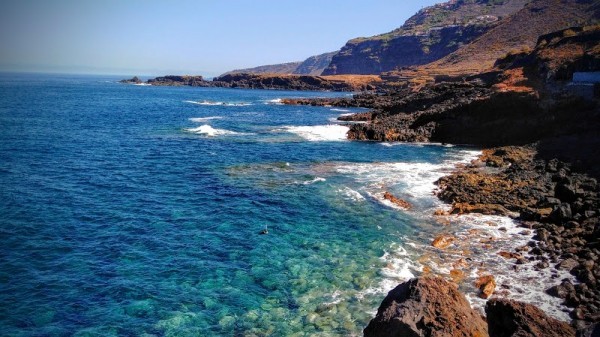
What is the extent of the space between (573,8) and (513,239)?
425 ft

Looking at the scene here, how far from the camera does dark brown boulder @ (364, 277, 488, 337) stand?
991 centimetres

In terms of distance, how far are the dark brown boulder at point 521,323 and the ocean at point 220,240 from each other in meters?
4.56

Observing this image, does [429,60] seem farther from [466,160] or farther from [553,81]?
[466,160]

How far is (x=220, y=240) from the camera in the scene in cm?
2128

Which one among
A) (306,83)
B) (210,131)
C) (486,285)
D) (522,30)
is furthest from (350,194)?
(306,83)

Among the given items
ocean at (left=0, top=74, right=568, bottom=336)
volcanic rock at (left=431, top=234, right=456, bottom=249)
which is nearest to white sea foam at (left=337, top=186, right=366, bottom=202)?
ocean at (left=0, top=74, right=568, bottom=336)

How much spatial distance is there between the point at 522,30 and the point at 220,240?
136433 millimetres

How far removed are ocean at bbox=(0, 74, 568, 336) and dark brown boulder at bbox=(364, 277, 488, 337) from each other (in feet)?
11.0

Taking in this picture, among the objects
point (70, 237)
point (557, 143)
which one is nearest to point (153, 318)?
point (70, 237)

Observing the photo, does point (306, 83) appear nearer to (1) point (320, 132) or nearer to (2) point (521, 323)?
(1) point (320, 132)

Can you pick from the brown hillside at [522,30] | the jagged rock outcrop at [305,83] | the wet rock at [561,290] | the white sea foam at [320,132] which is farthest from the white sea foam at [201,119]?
the jagged rock outcrop at [305,83]

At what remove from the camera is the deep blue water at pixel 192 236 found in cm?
1459

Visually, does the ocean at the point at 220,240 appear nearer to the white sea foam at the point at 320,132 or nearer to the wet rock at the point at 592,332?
the wet rock at the point at 592,332

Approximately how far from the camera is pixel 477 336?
417 inches
